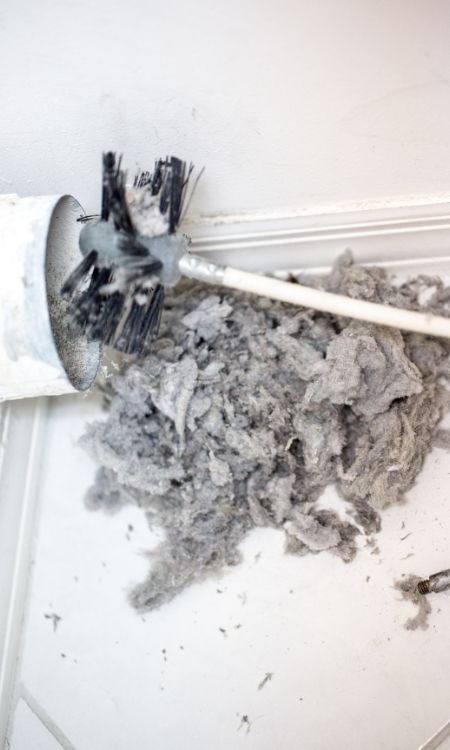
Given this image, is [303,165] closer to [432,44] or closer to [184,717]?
[432,44]

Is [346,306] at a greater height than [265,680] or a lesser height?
greater

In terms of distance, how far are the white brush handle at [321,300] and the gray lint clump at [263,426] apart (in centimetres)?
15

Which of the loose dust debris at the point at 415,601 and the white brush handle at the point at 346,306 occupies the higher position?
the white brush handle at the point at 346,306

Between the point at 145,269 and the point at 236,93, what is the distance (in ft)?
0.86

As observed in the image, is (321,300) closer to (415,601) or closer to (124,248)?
(124,248)

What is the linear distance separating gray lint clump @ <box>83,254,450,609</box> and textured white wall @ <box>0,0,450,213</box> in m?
0.18

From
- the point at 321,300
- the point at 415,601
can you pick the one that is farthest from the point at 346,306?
the point at 415,601

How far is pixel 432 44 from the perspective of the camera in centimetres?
83

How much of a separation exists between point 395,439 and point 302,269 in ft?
1.01

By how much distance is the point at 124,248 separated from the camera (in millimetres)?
816

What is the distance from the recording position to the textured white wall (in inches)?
32.1

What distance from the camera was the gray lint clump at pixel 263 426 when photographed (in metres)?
0.97

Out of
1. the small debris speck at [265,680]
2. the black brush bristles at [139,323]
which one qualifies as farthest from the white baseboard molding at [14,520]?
the small debris speck at [265,680]

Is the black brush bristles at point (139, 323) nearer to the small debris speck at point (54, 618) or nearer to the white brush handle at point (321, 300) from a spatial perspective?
the white brush handle at point (321, 300)
